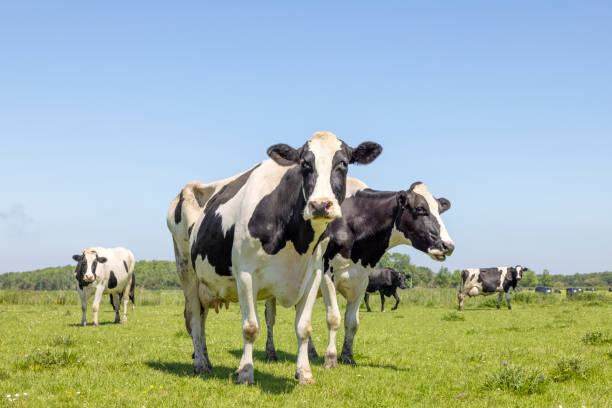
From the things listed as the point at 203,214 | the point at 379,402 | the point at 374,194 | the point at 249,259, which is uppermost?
the point at 374,194

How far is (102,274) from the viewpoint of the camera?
63.6 ft

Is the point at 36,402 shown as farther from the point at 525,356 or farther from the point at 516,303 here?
the point at 516,303

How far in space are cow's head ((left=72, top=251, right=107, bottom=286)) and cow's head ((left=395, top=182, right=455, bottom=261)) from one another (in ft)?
42.1

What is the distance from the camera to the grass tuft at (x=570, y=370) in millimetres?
7630

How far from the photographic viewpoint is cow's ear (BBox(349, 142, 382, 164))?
7.06 meters

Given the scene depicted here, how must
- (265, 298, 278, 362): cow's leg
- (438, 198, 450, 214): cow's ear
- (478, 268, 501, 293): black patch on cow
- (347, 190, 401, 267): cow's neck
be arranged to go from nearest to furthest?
1. (347, 190, 401, 267): cow's neck
2. (265, 298, 278, 362): cow's leg
3. (438, 198, 450, 214): cow's ear
4. (478, 268, 501, 293): black patch on cow

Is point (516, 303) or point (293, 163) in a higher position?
point (293, 163)

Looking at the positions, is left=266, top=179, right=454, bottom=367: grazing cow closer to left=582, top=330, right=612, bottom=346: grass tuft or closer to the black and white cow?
left=582, top=330, right=612, bottom=346: grass tuft

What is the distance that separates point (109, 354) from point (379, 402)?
5.90 m

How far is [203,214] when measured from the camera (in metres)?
8.37

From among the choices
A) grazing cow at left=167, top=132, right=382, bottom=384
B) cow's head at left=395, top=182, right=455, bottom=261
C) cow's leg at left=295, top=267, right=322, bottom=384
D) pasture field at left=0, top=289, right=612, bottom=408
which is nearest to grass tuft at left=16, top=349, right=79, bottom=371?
pasture field at left=0, top=289, right=612, bottom=408

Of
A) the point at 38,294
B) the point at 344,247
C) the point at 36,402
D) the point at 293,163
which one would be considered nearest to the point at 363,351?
the point at 344,247

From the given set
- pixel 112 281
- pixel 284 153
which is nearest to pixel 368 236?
pixel 284 153

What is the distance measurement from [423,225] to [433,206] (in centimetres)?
48
